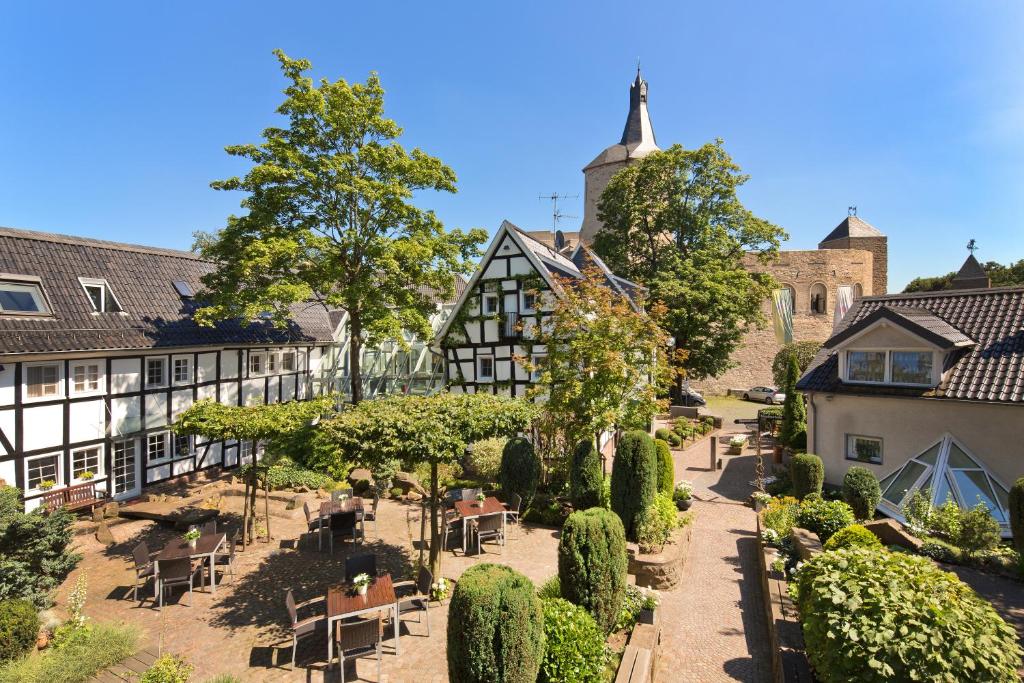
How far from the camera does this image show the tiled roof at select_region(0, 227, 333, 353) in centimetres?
1370

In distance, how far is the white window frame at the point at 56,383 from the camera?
43.3 feet

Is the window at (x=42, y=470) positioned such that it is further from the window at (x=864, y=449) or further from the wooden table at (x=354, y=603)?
the window at (x=864, y=449)

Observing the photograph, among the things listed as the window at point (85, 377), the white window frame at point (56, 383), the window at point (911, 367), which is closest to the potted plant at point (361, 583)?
Result: the white window frame at point (56, 383)

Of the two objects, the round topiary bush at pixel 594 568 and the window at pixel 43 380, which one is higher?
the window at pixel 43 380

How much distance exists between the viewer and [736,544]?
480 inches

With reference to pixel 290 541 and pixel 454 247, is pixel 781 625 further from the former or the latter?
pixel 454 247

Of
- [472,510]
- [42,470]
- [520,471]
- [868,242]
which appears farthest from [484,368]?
[868,242]

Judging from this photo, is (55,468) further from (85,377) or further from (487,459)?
(487,459)

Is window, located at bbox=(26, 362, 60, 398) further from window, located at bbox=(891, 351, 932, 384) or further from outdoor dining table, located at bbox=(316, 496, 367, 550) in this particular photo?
window, located at bbox=(891, 351, 932, 384)

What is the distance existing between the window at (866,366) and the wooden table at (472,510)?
36.0ft

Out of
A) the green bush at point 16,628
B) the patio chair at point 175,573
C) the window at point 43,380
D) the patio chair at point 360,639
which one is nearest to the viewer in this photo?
the patio chair at point 360,639

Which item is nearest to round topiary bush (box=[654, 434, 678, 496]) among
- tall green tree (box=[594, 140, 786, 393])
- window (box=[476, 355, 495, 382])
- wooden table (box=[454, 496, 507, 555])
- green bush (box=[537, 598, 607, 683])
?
wooden table (box=[454, 496, 507, 555])

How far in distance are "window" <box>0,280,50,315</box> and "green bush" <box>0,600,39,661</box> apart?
9340 millimetres

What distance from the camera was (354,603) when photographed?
24.2 feet
